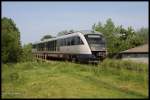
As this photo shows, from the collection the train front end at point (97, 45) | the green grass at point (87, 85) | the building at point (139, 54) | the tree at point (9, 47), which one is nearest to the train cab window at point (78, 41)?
the train front end at point (97, 45)

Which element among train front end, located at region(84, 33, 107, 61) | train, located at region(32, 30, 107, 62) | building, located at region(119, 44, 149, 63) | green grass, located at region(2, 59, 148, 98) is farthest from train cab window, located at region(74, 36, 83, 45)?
green grass, located at region(2, 59, 148, 98)

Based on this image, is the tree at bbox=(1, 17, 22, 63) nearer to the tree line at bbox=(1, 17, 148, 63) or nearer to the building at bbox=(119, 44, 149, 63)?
the tree line at bbox=(1, 17, 148, 63)

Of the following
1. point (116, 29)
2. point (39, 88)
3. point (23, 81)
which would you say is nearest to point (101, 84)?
point (39, 88)

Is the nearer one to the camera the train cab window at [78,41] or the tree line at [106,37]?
the tree line at [106,37]

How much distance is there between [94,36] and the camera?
34.0 meters

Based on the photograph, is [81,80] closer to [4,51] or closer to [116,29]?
[4,51]

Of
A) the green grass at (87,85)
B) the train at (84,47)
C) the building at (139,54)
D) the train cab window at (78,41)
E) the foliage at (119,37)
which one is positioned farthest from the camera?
the foliage at (119,37)

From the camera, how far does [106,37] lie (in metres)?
55.2

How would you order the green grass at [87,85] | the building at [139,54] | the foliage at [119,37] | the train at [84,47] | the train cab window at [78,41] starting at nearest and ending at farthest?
the green grass at [87,85] → the building at [139,54] → the train at [84,47] → the train cab window at [78,41] → the foliage at [119,37]

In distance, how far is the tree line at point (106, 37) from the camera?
30.0 meters

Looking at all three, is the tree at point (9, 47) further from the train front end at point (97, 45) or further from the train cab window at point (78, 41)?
the train front end at point (97, 45)

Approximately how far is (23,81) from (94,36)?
14.0 meters

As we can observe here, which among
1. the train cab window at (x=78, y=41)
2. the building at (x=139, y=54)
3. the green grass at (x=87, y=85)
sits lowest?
the green grass at (x=87, y=85)

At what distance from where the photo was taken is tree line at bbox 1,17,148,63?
30.0 m
